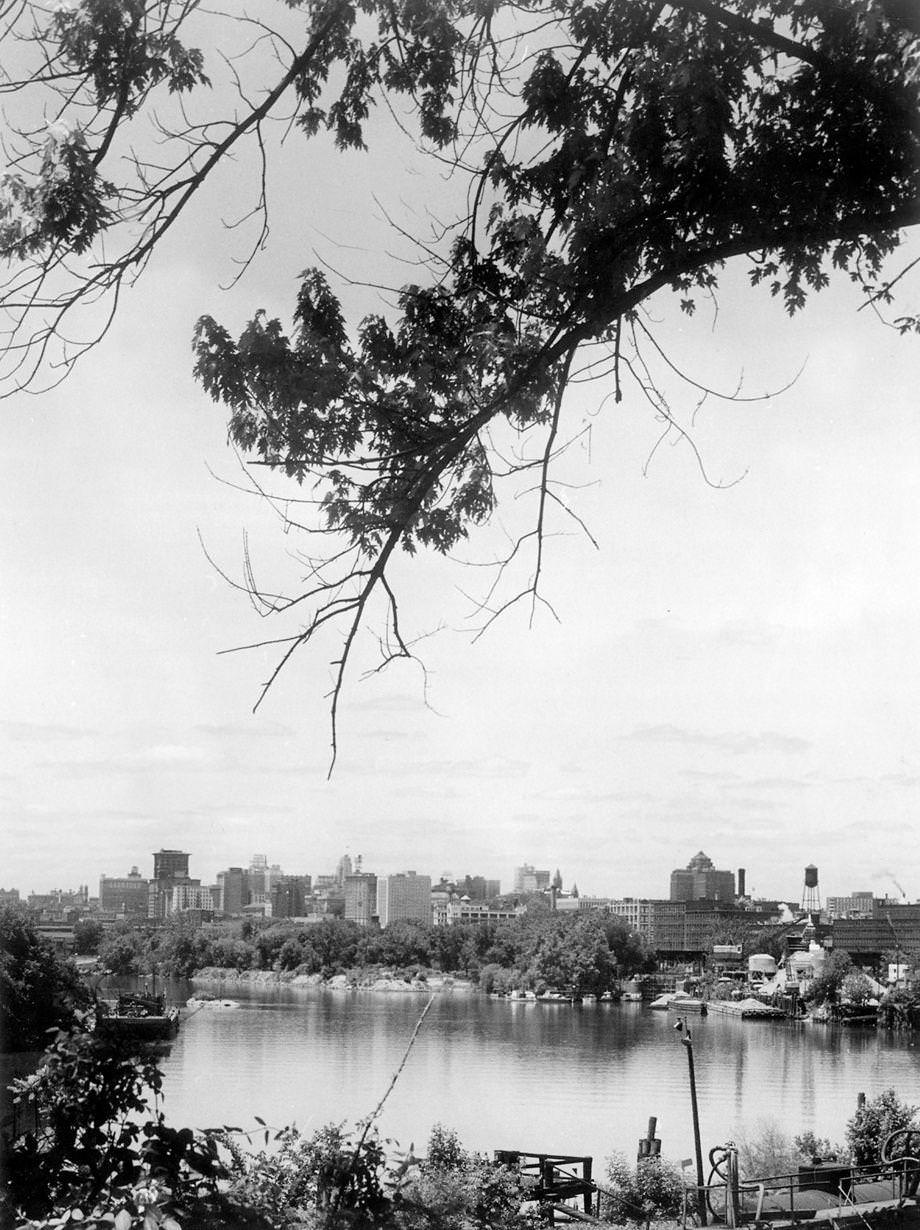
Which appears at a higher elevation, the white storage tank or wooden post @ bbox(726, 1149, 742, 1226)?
wooden post @ bbox(726, 1149, 742, 1226)

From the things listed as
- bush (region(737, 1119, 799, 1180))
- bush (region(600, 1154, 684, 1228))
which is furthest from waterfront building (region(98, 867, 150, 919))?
bush (region(600, 1154, 684, 1228))

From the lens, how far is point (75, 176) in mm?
3705

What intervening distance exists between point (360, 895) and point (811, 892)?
142ft

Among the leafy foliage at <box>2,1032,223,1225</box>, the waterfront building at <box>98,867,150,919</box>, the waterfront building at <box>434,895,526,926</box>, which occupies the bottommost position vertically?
the waterfront building at <box>434,895,526,926</box>

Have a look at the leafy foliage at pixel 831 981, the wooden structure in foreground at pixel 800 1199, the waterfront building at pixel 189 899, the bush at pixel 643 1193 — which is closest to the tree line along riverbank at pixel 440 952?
the waterfront building at pixel 189 899

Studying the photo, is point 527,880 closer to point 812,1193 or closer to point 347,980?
point 347,980

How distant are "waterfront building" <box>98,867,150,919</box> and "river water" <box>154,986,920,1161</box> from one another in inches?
288

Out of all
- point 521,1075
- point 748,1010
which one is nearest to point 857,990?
point 748,1010

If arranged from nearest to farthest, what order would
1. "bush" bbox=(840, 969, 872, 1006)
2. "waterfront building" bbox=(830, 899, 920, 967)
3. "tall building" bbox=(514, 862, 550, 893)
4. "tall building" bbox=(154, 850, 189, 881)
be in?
"tall building" bbox=(154, 850, 189, 881) < "bush" bbox=(840, 969, 872, 1006) < "waterfront building" bbox=(830, 899, 920, 967) < "tall building" bbox=(514, 862, 550, 893)

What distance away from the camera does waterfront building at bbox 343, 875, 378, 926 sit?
11606 centimetres

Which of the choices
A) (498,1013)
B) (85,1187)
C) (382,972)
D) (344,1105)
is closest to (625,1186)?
(85,1187)

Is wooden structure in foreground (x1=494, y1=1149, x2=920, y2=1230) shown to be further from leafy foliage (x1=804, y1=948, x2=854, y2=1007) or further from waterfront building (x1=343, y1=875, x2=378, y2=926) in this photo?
waterfront building (x1=343, y1=875, x2=378, y2=926)

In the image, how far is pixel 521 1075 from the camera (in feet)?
102

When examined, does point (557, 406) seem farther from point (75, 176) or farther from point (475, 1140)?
point (475, 1140)
